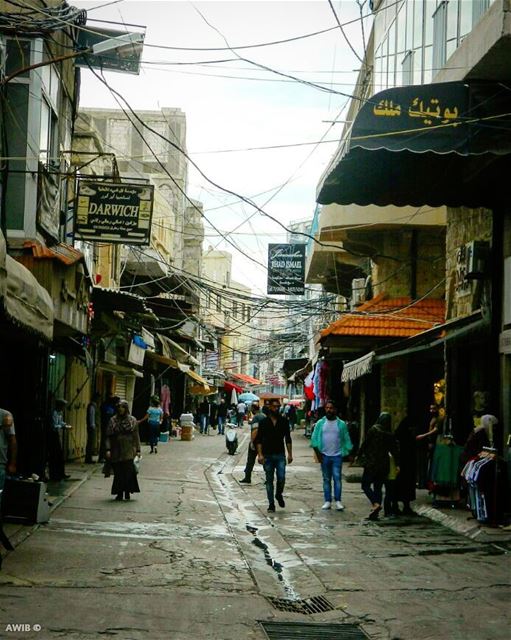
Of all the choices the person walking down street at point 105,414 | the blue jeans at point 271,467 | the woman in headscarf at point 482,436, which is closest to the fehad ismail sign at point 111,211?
the blue jeans at point 271,467

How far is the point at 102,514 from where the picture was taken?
1441 cm

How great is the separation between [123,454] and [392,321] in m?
11.5

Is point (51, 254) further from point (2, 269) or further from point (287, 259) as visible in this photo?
point (287, 259)

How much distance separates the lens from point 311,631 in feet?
24.7

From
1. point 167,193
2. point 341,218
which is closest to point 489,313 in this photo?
point 341,218

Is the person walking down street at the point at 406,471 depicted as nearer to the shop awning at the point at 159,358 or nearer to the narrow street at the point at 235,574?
the narrow street at the point at 235,574

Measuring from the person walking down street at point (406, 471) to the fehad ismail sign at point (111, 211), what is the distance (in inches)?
246

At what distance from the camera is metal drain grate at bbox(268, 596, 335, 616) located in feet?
27.4

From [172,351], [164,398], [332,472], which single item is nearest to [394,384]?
[332,472]

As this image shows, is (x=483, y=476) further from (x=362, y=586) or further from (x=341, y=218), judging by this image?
(x=341, y=218)

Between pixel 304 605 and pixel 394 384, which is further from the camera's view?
pixel 394 384

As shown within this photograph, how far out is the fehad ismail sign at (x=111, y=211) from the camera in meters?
18.5

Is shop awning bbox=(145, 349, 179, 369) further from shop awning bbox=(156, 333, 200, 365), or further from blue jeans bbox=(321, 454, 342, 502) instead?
blue jeans bbox=(321, 454, 342, 502)

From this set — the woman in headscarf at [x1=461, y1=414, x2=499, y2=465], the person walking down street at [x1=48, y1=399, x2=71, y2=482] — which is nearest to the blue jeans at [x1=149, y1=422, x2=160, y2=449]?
the person walking down street at [x1=48, y1=399, x2=71, y2=482]
